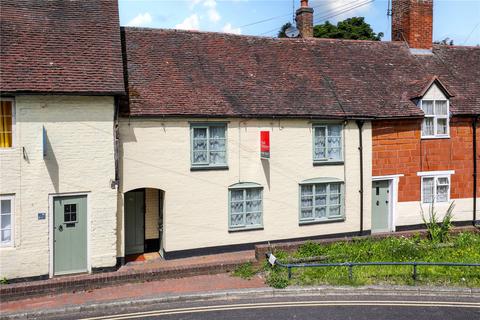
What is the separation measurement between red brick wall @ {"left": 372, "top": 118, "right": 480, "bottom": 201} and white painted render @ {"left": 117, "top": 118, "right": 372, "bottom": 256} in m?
0.71

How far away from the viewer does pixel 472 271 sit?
12.9 meters

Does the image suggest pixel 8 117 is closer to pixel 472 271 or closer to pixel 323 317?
pixel 323 317

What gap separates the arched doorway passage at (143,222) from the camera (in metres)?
15.4

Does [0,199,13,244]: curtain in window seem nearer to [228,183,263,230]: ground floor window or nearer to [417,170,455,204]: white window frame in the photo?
[228,183,263,230]: ground floor window

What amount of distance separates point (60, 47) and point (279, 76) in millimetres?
8512

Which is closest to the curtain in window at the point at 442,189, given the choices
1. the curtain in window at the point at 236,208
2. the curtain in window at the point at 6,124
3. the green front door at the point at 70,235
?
the curtain in window at the point at 236,208

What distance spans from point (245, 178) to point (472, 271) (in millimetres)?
7751

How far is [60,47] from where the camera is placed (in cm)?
1400

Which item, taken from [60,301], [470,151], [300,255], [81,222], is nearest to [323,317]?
[300,255]

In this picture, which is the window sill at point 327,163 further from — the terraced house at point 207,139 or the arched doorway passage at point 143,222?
the arched doorway passage at point 143,222

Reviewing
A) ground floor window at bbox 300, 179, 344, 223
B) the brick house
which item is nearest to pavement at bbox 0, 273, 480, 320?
ground floor window at bbox 300, 179, 344, 223

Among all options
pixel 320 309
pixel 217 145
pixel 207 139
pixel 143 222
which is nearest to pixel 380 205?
pixel 217 145

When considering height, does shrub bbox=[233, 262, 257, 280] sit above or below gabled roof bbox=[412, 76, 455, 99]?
below

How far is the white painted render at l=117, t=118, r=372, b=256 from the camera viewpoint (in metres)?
14.4
